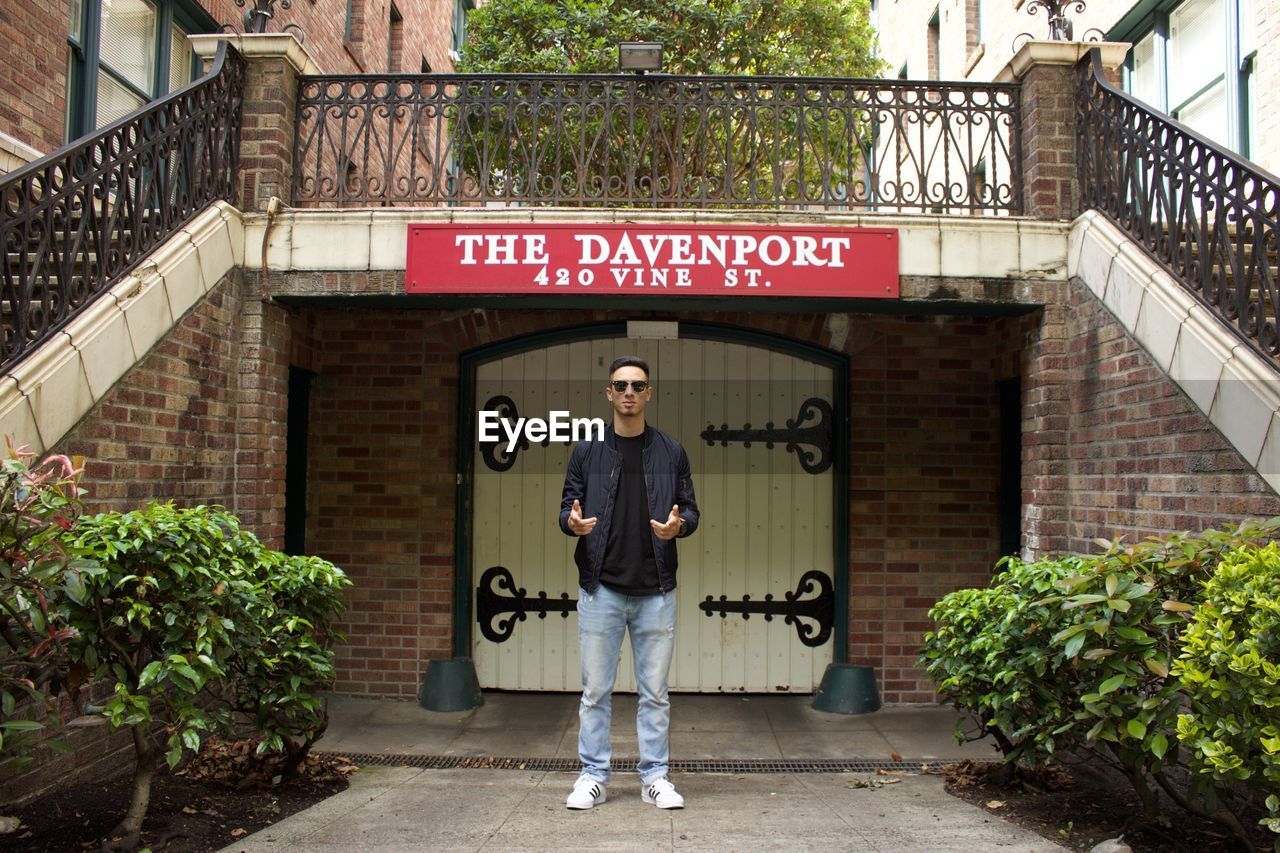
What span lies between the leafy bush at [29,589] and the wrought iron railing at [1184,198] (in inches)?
189

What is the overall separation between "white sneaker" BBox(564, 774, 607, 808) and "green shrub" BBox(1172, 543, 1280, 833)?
242 cm

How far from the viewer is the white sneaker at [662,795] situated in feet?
14.0

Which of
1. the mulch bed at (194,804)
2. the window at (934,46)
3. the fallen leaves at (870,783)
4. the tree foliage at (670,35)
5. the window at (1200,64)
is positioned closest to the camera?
the mulch bed at (194,804)

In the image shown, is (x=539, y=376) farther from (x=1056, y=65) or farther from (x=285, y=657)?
(x=1056, y=65)

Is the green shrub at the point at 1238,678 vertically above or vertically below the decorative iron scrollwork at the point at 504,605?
above

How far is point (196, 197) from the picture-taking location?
5402 millimetres

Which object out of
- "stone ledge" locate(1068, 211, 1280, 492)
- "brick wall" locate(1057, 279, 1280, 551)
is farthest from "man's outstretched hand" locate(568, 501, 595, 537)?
"stone ledge" locate(1068, 211, 1280, 492)

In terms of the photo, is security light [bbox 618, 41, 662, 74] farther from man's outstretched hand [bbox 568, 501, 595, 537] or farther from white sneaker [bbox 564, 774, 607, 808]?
white sneaker [bbox 564, 774, 607, 808]

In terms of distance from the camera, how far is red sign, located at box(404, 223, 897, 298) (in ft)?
18.0

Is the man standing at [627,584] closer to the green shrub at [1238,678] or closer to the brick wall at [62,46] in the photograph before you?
the green shrub at [1238,678]

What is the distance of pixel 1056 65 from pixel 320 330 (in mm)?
5392

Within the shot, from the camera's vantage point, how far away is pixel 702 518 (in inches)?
279

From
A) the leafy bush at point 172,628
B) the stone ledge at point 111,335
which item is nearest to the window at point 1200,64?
the stone ledge at point 111,335

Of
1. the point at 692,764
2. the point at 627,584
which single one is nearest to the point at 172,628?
the point at 627,584
